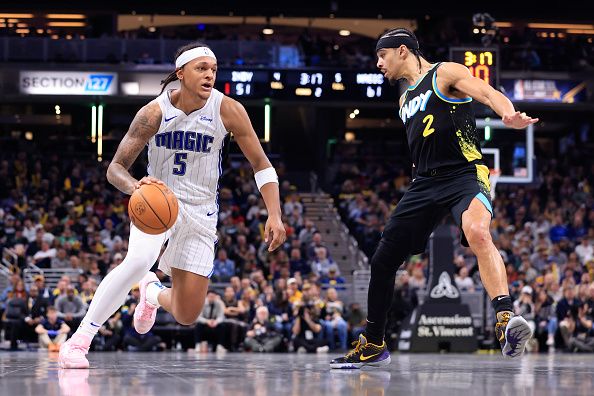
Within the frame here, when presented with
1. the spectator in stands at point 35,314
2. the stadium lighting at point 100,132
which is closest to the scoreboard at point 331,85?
the stadium lighting at point 100,132

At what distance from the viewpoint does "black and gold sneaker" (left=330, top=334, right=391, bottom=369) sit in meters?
7.21

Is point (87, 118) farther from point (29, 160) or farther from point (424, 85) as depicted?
point (424, 85)

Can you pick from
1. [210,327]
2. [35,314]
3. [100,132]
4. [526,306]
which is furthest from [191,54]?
[100,132]

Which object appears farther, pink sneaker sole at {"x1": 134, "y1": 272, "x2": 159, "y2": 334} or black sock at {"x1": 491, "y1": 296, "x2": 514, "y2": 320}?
pink sneaker sole at {"x1": 134, "y1": 272, "x2": 159, "y2": 334}

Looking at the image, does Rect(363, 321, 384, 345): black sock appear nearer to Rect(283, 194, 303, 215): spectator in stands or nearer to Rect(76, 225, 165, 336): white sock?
Rect(76, 225, 165, 336): white sock

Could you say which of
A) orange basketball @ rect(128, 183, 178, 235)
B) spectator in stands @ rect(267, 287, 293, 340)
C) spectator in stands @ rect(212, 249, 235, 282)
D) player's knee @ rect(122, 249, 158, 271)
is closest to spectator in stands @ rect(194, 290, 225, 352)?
spectator in stands @ rect(267, 287, 293, 340)

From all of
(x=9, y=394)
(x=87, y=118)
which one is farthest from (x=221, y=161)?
(x=87, y=118)

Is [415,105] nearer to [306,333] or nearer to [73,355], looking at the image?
[73,355]

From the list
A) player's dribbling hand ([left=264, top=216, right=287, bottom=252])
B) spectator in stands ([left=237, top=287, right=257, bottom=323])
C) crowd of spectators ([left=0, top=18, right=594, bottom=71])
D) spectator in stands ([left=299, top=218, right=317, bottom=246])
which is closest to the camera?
player's dribbling hand ([left=264, top=216, right=287, bottom=252])

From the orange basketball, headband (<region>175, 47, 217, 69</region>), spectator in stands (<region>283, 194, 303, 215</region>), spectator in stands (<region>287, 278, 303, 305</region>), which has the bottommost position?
spectator in stands (<region>287, 278, 303, 305</region>)

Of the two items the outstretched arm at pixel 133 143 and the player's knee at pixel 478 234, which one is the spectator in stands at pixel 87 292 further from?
the player's knee at pixel 478 234

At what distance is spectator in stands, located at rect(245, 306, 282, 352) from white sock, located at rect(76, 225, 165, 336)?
10618 mm

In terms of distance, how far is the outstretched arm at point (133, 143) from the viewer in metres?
6.92

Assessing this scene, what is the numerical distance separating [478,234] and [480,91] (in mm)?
910
